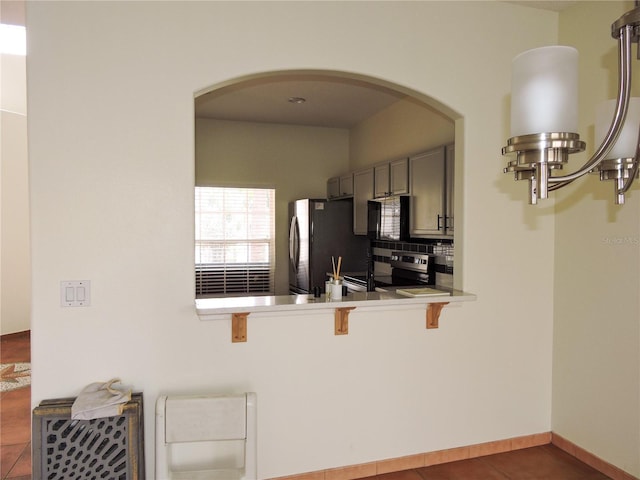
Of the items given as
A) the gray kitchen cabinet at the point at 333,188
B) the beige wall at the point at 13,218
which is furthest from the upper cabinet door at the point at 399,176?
the beige wall at the point at 13,218

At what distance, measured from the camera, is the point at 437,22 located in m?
2.79

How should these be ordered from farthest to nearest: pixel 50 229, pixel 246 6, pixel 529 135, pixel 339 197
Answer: pixel 339 197 < pixel 246 6 < pixel 50 229 < pixel 529 135

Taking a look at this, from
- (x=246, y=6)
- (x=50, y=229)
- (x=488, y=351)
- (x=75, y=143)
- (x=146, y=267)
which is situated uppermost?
(x=246, y=6)

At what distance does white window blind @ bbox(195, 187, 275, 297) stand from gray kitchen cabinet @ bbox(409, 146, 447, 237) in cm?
241

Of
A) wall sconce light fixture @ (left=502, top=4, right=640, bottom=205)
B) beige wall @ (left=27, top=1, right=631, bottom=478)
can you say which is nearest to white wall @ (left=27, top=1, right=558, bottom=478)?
beige wall @ (left=27, top=1, right=631, bottom=478)

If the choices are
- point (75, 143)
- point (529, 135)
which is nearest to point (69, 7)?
point (75, 143)

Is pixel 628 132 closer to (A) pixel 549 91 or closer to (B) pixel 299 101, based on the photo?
(A) pixel 549 91

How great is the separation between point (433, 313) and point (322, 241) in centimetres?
242

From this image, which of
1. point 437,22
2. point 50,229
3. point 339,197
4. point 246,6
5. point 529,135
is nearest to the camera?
point 529,135

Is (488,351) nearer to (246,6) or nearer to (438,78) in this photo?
(438,78)

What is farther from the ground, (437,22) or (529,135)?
(437,22)

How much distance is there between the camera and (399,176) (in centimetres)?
409

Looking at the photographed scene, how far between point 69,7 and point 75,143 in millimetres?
638

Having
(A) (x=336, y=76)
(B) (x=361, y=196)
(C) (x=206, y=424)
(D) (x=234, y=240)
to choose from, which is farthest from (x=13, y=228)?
(C) (x=206, y=424)
